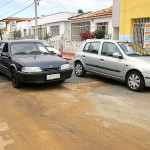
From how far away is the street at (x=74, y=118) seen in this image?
459 cm

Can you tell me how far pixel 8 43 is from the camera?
9742mm

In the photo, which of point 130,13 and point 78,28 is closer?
point 130,13

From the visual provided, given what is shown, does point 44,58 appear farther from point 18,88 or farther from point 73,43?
point 73,43

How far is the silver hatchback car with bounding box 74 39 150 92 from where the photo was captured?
8.18m

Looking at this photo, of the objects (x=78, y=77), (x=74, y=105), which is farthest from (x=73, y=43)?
(x=74, y=105)

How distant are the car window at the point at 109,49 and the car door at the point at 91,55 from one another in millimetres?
297

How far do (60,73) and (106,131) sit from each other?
12.3 feet

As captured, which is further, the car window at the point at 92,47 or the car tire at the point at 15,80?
the car window at the point at 92,47

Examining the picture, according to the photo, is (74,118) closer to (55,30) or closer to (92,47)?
(92,47)

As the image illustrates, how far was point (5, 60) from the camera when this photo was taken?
9.58 m

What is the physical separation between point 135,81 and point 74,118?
3.14 m

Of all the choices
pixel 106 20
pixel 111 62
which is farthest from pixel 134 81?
pixel 106 20

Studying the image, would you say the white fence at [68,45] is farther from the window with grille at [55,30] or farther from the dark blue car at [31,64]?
the dark blue car at [31,64]

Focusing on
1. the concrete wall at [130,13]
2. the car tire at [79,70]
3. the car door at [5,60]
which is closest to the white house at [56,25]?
the concrete wall at [130,13]
